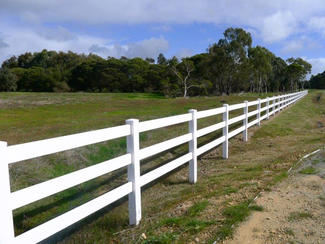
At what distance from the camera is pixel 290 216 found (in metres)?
4.01

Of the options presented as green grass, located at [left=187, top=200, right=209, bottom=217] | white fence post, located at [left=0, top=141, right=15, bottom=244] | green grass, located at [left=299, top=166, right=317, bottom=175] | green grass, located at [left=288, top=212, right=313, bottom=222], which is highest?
white fence post, located at [left=0, top=141, right=15, bottom=244]

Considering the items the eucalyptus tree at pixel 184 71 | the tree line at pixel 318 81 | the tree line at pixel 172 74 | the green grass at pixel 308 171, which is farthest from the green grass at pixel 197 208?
the tree line at pixel 318 81

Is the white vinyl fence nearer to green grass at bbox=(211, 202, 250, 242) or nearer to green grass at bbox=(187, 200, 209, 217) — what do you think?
green grass at bbox=(187, 200, 209, 217)

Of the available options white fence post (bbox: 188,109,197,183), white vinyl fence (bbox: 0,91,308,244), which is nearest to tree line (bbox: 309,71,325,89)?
white fence post (bbox: 188,109,197,183)

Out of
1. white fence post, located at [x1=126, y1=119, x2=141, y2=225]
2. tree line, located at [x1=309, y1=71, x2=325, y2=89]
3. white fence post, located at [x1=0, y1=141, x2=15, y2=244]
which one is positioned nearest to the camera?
white fence post, located at [x1=0, y1=141, x2=15, y2=244]

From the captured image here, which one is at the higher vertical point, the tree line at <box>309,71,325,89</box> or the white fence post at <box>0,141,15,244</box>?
the tree line at <box>309,71,325,89</box>

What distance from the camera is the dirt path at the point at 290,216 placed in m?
3.51

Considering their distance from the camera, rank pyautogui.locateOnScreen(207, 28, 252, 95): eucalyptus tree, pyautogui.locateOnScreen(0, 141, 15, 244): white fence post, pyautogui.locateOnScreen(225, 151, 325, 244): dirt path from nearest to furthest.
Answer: pyautogui.locateOnScreen(0, 141, 15, 244): white fence post, pyautogui.locateOnScreen(225, 151, 325, 244): dirt path, pyautogui.locateOnScreen(207, 28, 252, 95): eucalyptus tree

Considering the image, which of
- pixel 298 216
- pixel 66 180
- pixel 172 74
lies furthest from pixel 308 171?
pixel 172 74

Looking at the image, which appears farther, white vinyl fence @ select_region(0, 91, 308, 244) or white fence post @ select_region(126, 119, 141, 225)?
white fence post @ select_region(126, 119, 141, 225)

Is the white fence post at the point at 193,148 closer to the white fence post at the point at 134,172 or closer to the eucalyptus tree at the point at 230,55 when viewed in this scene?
the white fence post at the point at 134,172

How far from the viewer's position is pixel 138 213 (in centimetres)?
443

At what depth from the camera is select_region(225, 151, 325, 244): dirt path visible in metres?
3.51

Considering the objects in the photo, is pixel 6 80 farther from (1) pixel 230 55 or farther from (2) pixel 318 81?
(2) pixel 318 81
